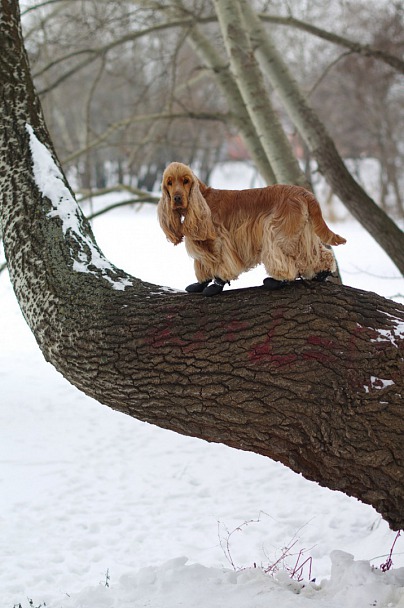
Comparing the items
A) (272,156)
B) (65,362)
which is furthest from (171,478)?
(65,362)

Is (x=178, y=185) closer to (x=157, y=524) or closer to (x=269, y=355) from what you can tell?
(x=269, y=355)

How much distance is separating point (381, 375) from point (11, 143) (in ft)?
6.96

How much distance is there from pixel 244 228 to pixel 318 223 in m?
0.33

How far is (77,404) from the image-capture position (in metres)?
8.79

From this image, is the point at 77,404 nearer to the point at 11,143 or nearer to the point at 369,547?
the point at 369,547

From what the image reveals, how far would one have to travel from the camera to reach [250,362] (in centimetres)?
245

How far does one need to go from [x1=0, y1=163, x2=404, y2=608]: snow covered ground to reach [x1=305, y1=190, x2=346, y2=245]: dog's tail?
5.02 ft

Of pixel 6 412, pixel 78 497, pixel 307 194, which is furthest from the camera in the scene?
pixel 6 412

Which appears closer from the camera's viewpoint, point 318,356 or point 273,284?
point 318,356

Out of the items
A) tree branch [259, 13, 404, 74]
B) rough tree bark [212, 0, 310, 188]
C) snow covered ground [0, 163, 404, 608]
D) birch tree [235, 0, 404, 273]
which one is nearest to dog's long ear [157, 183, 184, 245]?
snow covered ground [0, 163, 404, 608]

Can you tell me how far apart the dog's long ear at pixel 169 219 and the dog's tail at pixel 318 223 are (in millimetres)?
558

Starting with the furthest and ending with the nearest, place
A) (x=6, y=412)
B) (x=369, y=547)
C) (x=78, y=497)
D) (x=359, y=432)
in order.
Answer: (x=6, y=412)
(x=78, y=497)
(x=369, y=547)
(x=359, y=432)

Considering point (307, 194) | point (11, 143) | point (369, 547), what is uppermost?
point (11, 143)

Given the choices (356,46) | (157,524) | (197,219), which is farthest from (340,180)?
(157,524)
